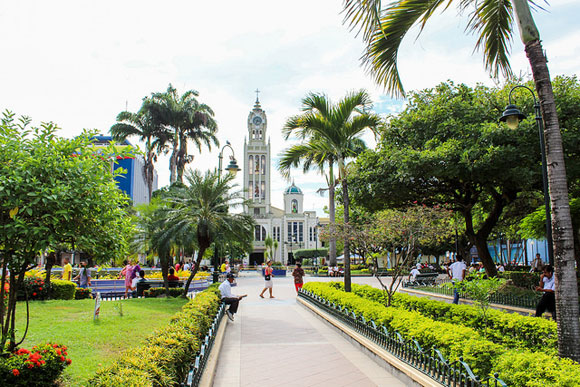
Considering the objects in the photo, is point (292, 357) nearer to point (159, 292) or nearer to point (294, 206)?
point (159, 292)

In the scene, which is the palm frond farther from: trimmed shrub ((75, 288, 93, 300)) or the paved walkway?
trimmed shrub ((75, 288, 93, 300))

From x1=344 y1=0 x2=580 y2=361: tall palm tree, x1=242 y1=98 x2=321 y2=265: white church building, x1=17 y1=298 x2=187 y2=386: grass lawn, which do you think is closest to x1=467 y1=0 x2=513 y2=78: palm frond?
x1=344 y1=0 x2=580 y2=361: tall palm tree

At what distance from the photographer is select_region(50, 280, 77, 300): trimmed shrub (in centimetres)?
1516

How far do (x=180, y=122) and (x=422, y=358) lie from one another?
3114cm

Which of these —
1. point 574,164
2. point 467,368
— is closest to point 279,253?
point 574,164

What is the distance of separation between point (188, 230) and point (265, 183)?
221 feet

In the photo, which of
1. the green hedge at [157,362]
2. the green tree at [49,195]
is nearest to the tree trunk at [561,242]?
the green hedge at [157,362]

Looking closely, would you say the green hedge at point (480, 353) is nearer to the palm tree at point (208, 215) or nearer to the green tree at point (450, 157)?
the green tree at point (450, 157)

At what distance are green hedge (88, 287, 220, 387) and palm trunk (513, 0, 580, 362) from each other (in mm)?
4301

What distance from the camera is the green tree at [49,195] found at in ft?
14.6

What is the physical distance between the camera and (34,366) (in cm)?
483

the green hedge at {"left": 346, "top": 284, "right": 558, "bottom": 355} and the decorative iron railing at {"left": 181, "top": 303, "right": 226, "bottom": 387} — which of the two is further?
the green hedge at {"left": 346, "top": 284, "right": 558, "bottom": 355}

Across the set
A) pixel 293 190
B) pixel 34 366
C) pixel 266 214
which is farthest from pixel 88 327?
pixel 293 190

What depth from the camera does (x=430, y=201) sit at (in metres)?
16.4
